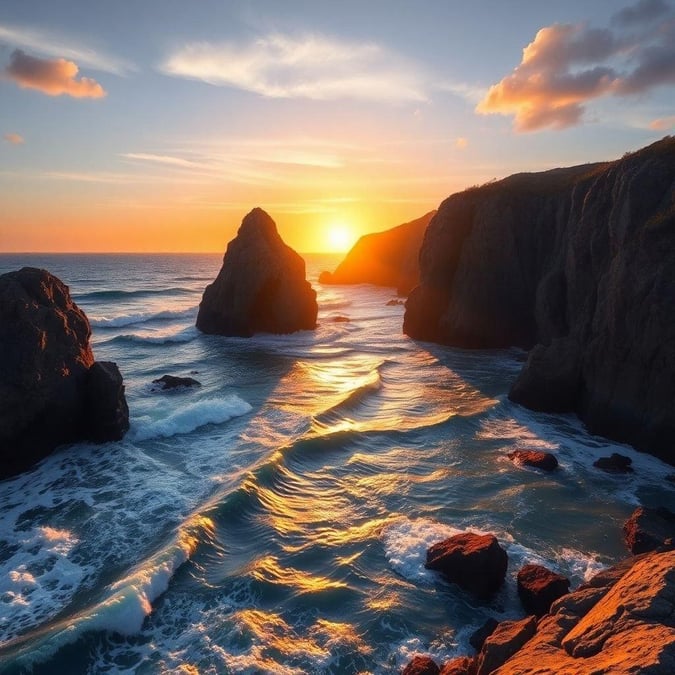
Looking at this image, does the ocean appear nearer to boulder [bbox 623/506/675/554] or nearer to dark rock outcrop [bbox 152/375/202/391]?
boulder [bbox 623/506/675/554]

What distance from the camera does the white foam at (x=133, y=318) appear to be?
5394 cm

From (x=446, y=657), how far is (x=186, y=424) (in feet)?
53.5

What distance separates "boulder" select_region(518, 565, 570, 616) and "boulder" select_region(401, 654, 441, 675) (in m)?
2.74

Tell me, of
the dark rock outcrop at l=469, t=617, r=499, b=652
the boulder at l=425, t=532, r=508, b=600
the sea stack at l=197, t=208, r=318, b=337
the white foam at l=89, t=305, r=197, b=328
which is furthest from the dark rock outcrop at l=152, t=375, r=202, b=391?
the white foam at l=89, t=305, r=197, b=328

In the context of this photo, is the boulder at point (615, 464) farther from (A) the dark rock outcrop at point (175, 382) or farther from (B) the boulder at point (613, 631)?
(A) the dark rock outcrop at point (175, 382)

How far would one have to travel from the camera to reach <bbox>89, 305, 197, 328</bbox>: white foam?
53.9 meters

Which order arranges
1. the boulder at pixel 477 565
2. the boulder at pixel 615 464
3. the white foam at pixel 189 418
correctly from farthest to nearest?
1. the white foam at pixel 189 418
2. the boulder at pixel 615 464
3. the boulder at pixel 477 565

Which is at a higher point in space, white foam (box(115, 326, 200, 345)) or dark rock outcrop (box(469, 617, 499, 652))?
white foam (box(115, 326, 200, 345))

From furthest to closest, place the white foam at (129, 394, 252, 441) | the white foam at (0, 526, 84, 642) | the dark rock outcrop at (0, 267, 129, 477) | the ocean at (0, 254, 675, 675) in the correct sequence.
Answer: the white foam at (129, 394, 252, 441)
the dark rock outcrop at (0, 267, 129, 477)
the white foam at (0, 526, 84, 642)
the ocean at (0, 254, 675, 675)

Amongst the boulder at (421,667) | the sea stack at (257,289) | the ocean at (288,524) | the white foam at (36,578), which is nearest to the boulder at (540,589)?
the ocean at (288,524)

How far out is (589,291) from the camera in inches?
978

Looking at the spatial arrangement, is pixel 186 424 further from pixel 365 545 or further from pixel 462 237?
pixel 462 237

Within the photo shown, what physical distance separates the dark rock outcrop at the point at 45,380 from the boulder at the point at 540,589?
17.0 metres

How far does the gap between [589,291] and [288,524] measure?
19.3 meters
